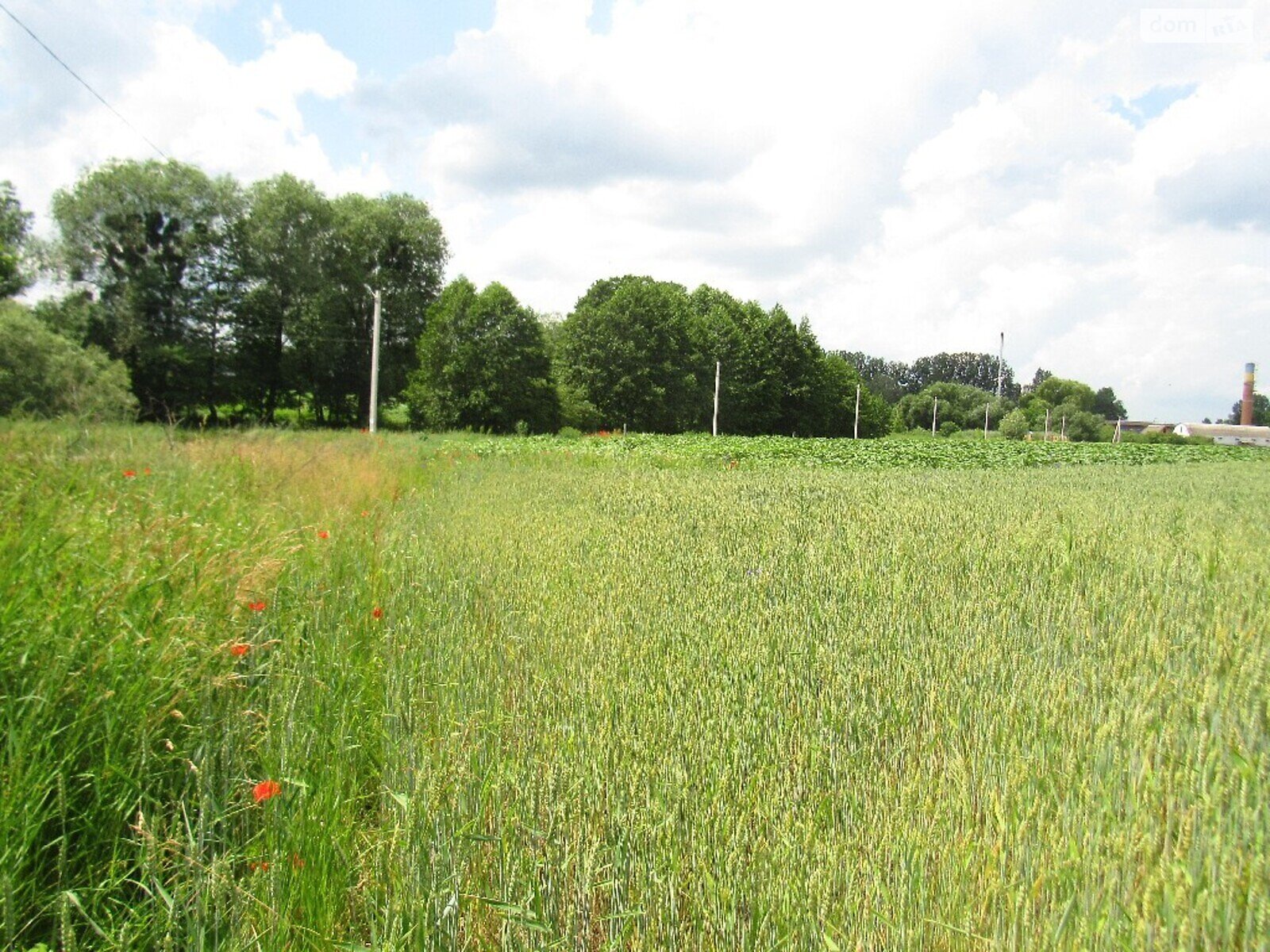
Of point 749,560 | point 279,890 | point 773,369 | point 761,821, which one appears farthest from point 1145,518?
point 773,369

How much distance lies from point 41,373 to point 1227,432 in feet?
345

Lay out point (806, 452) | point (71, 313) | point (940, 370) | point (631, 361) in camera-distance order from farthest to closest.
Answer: point (940, 370) → point (631, 361) → point (71, 313) → point (806, 452)

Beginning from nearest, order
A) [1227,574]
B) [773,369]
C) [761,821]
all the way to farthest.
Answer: [761,821] < [1227,574] < [773,369]

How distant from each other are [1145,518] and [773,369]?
50317 millimetres

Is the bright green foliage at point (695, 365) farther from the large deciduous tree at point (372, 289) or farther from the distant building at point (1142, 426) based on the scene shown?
the distant building at point (1142, 426)

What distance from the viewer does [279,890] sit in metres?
1.78

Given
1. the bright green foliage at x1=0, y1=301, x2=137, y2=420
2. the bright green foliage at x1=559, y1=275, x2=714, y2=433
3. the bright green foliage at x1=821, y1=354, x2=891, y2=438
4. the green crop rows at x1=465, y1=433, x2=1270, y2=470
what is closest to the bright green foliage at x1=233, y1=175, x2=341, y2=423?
the bright green foliage at x1=559, y1=275, x2=714, y2=433

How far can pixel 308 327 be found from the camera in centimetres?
3912

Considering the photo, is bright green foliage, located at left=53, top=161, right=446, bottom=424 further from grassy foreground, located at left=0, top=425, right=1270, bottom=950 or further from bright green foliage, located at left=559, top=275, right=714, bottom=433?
grassy foreground, located at left=0, top=425, right=1270, bottom=950

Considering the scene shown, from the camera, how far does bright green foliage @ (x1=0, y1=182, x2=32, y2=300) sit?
→ 74.4 ft

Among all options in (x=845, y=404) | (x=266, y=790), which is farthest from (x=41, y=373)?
(x=845, y=404)

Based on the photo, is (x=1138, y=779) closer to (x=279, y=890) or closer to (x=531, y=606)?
(x=279, y=890)

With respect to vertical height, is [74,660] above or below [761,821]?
above

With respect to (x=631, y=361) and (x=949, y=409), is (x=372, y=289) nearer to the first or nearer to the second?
(x=631, y=361)
